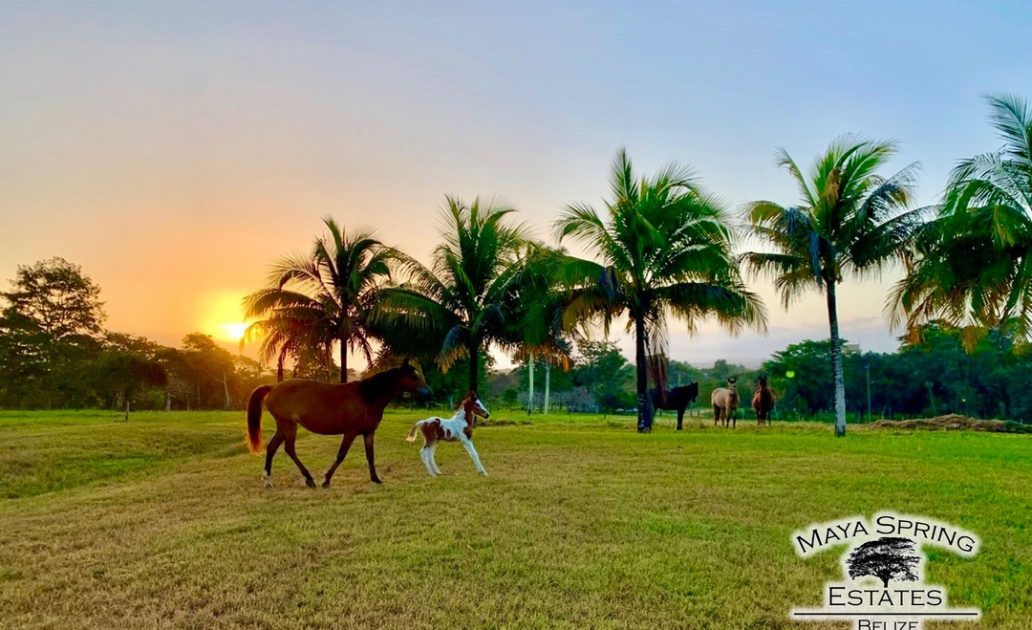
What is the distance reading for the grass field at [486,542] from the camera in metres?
3.64

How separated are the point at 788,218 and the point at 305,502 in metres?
14.8

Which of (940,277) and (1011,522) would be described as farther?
(940,277)

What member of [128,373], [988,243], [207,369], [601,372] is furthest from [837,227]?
[601,372]

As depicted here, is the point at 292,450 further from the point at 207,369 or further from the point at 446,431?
the point at 207,369

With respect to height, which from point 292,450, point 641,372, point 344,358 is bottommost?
point 292,450

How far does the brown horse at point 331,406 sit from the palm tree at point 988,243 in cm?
1281

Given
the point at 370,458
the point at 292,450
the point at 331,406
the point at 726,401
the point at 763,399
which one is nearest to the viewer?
the point at 292,450

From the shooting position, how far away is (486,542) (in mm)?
4922

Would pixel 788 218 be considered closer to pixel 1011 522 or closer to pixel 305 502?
pixel 1011 522

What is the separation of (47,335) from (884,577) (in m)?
47.0

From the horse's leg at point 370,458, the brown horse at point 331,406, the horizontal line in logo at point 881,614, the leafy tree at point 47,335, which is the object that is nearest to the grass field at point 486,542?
the horizontal line in logo at point 881,614

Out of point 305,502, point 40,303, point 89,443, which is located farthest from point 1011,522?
point 40,303

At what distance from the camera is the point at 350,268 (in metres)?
18.7

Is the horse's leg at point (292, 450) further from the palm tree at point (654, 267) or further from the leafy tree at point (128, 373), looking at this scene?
the leafy tree at point (128, 373)
